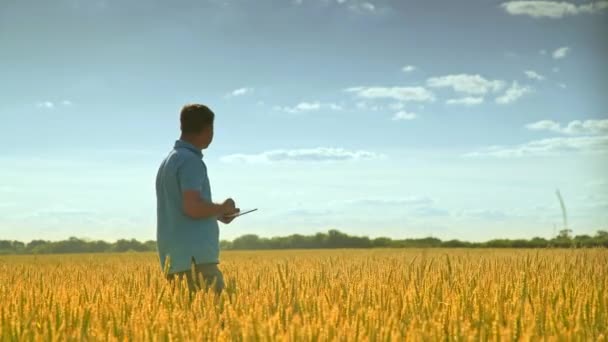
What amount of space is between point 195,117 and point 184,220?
0.85 meters

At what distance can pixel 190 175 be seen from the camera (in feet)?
15.8

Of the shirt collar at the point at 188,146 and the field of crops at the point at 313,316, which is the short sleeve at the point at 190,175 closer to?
the shirt collar at the point at 188,146

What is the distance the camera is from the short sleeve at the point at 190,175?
15.7 ft

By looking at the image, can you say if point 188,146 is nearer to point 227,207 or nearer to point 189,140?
point 189,140

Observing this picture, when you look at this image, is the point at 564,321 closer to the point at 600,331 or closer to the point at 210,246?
the point at 600,331

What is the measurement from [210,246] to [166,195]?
0.57 meters

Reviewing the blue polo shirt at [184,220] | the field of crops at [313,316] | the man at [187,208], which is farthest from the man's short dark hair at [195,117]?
the field of crops at [313,316]

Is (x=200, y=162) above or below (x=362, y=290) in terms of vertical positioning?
above

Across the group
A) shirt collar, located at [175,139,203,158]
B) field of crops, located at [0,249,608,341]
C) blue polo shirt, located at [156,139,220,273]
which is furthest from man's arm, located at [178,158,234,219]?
→ field of crops, located at [0,249,608,341]

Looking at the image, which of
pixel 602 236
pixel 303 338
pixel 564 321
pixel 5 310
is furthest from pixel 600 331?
pixel 602 236

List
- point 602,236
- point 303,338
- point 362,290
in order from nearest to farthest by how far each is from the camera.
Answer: point 303,338 < point 362,290 < point 602,236

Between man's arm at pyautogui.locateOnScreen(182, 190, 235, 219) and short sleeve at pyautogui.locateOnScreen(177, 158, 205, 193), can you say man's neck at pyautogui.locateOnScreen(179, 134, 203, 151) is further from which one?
man's arm at pyautogui.locateOnScreen(182, 190, 235, 219)

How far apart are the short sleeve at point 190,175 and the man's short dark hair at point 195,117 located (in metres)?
0.30

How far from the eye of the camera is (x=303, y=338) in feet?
8.43
